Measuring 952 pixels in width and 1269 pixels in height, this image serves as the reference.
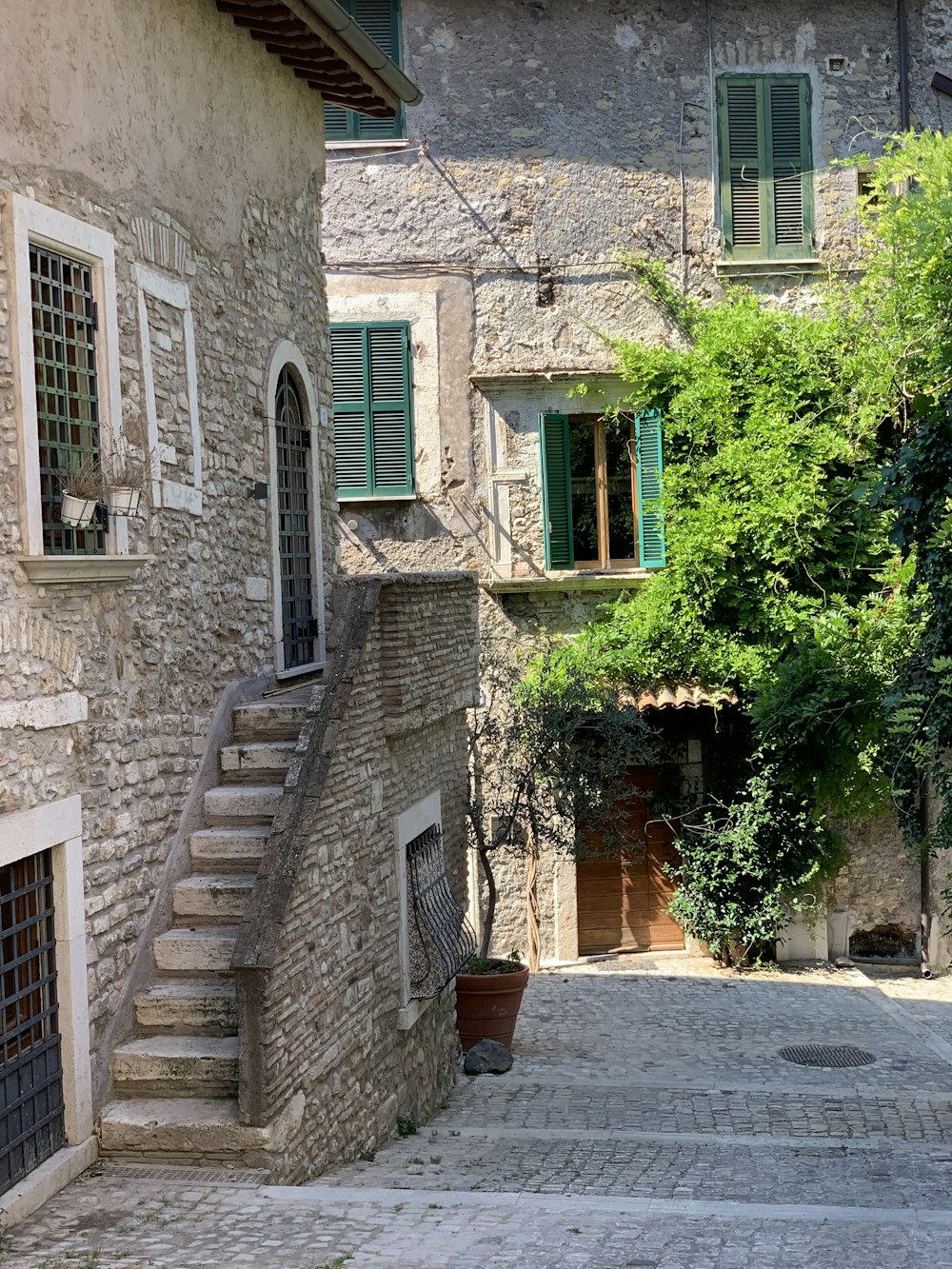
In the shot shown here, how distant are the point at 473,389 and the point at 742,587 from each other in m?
3.48

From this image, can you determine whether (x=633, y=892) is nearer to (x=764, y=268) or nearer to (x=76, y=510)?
(x=764, y=268)

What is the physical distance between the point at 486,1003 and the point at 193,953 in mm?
4776

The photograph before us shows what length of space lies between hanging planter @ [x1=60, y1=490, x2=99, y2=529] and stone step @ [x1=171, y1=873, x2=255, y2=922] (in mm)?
2030

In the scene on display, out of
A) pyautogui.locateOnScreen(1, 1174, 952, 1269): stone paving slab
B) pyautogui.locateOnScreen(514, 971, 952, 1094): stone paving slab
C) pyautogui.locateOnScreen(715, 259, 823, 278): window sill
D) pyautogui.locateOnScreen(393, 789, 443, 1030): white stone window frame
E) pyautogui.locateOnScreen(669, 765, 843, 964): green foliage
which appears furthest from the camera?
pyautogui.locateOnScreen(715, 259, 823, 278): window sill

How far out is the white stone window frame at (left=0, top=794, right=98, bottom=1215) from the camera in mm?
6105

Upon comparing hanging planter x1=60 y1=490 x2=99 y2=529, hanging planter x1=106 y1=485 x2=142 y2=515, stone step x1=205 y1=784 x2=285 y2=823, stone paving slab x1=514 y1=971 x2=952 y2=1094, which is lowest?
stone paving slab x1=514 y1=971 x2=952 y2=1094

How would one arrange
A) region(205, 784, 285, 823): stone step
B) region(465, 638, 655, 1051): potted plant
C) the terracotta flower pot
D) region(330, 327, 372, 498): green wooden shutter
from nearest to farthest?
region(205, 784, 285, 823): stone step, the terracotta flower pot, region(465, 638, 655, 1051): potted plant, region(330, 327, 372, 498): green wooden shutter

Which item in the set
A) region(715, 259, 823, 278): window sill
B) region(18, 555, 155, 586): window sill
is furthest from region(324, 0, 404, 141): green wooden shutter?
region(18, 555, 155, 586): window sill

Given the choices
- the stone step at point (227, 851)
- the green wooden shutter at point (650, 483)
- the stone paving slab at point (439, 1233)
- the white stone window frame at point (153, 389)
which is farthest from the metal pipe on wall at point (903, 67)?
the stone paving slab at point (439, 1233)

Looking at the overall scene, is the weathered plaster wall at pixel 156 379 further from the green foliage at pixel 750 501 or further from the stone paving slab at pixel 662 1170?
the green foliage at pixel 750 501

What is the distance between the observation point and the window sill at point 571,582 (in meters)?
14.4

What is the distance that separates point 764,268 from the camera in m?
14.7

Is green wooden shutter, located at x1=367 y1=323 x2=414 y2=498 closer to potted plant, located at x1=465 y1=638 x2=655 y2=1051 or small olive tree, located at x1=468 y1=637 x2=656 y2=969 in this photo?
small olive tree, located at x1=468 y1=637 x2=656 y2=969

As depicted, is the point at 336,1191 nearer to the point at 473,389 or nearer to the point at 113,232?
the point at 113,232
